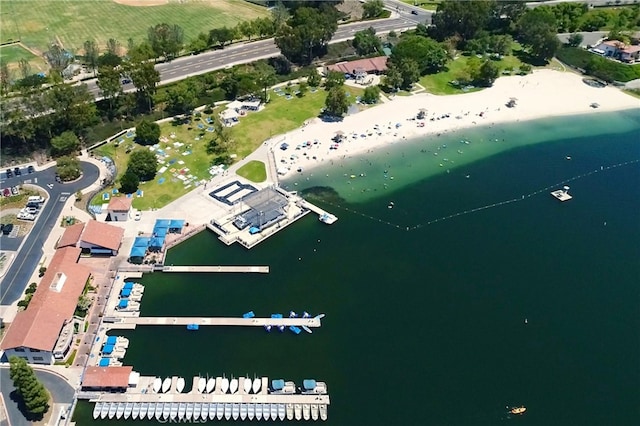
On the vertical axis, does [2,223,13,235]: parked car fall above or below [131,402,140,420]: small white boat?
above

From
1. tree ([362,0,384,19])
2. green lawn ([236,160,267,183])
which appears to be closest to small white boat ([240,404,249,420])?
green lawn ([236,160,267,183])

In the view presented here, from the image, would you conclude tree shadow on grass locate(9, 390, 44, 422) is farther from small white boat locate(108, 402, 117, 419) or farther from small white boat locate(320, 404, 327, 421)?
small white boat locate(320, 404, 327, 421)

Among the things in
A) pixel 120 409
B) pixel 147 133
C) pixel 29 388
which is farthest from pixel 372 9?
pixel 29 388

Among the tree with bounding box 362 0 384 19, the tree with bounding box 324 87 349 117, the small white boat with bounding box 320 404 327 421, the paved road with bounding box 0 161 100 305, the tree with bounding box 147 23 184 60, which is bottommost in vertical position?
the small white boat with bounding box 320 404 327 421

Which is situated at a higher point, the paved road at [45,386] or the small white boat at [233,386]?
the paved road at [45,386]

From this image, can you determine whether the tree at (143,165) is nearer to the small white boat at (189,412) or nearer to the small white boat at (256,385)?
the small white boat at (189,412)

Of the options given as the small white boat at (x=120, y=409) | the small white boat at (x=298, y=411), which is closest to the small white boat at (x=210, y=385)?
the small white boat at (x=120, y=409)

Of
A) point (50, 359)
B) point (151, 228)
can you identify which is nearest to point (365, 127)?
point (151, 228)
